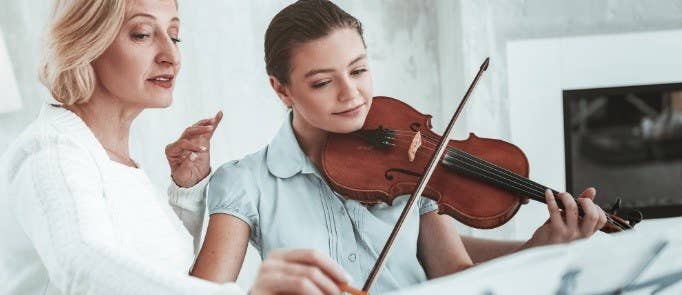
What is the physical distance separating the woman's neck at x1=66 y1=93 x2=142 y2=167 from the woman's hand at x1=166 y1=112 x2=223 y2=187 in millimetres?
53

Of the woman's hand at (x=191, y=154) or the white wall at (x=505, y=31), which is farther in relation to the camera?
the white wall at (x=505, y=31)

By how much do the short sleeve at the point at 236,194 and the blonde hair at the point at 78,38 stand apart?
0.15 meters

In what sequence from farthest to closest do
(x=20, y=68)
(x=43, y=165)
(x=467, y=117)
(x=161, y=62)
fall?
(x=467, y=117), (x=20, y=68), (x=161, y=62), (x=43, y=165)

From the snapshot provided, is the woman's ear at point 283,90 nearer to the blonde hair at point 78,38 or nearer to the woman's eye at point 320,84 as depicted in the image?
the woman's eye at point 320,84

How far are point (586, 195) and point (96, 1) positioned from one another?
0.53 meters

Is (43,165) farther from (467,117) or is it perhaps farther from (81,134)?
(467,117)

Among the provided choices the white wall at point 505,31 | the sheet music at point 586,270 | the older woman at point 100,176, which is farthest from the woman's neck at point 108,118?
the white wall at point 505,31

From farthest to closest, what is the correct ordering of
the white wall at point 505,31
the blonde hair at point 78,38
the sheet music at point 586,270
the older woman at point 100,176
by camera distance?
the white wall at point 505,31, the blonde hair at point 78,38, the older woman at point 100,176, the sheet music at point 586,270

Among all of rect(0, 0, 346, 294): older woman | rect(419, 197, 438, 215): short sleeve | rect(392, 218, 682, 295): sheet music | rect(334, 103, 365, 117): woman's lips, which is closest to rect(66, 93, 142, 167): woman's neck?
rect(0, 0, 346, 294): older woman

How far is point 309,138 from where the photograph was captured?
79 centimetres

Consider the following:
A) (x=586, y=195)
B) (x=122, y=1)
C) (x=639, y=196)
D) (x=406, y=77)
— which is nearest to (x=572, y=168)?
(x=639, y=196)

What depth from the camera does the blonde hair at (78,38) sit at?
0.69m

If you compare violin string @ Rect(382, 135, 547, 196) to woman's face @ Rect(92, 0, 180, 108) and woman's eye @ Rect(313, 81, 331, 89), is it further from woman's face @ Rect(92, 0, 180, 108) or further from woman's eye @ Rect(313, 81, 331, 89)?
woman's face @ Rect(92, 0, 180, 108)

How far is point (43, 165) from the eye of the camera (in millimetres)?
625
